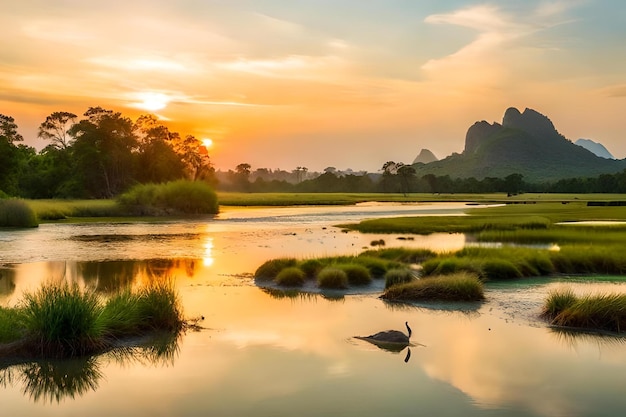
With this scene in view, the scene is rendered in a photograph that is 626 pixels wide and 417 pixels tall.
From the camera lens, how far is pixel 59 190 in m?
98.1

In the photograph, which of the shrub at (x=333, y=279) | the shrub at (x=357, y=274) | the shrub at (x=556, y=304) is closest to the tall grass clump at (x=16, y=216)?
the shrub at (x=357, y=274)

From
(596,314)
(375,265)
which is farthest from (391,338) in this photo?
(375,265)

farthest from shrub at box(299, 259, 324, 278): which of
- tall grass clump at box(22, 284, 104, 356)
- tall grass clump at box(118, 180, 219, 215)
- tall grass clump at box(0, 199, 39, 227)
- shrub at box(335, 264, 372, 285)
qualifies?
tall grass clump at box(118, 180, 219, 215)

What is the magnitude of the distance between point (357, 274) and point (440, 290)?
14.2ft

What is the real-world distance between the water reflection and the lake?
4 cm

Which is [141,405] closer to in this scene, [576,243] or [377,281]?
[377,281]

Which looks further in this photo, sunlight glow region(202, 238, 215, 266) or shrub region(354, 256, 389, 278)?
sunlight glow region(202, 238, 215, 266)

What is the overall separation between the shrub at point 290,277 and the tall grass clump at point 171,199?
2128 inches

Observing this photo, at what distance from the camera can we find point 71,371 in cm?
1316

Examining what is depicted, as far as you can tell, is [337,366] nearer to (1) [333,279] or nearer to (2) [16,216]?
(1) [333,279]

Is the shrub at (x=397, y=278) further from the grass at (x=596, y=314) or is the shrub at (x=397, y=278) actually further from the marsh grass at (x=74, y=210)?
the marsh grass at (x=74, y=210)

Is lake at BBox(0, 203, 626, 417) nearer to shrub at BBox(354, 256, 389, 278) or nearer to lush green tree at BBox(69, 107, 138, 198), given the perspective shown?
shrub at BBox(354, 256, 389, 278)

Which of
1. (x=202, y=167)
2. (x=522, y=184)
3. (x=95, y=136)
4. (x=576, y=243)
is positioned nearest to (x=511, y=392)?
(x=576, y=243)

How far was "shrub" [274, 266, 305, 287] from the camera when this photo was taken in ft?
78.8
